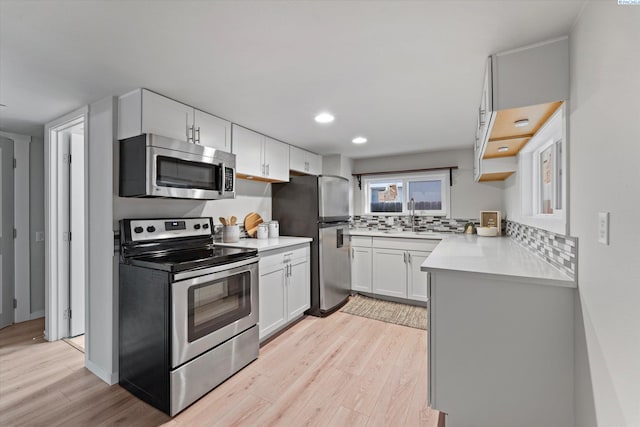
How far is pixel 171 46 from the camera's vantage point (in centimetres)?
146

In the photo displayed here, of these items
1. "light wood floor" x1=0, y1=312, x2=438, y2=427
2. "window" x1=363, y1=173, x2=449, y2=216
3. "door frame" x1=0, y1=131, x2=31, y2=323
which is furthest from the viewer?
"window" x1=363, y1=173, x2=449, y2=216

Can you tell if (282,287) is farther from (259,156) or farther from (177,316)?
(259,156)

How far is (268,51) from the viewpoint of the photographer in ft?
4.93

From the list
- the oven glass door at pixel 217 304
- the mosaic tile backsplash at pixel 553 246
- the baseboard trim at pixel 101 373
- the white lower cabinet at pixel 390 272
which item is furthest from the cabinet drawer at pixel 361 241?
the baseboard trim at pixel 101 373

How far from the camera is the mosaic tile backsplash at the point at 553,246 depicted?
131 cm

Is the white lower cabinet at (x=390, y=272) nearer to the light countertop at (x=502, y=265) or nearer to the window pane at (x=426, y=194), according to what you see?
the window pane at (x=426, y=194)

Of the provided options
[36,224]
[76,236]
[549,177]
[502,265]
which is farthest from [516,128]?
[36,224]

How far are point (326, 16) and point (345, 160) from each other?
317 centimetres

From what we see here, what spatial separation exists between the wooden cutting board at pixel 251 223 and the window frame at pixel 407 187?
1.97 meters

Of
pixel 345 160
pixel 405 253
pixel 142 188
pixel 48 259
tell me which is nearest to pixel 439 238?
pixel 405 253

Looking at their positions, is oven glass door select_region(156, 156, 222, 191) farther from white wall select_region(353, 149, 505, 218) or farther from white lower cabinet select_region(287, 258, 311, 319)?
white wall select_region(353, 149, 505, 218)

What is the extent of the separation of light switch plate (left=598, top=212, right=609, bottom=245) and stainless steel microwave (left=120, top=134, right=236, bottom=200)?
2.32 meters

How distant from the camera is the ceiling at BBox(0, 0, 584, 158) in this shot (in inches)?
47.3

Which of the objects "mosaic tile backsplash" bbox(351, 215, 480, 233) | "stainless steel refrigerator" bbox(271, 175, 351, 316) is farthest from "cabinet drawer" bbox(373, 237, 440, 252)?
"mosaic tile backsplash" bbox(351, 215, 480, 233)
